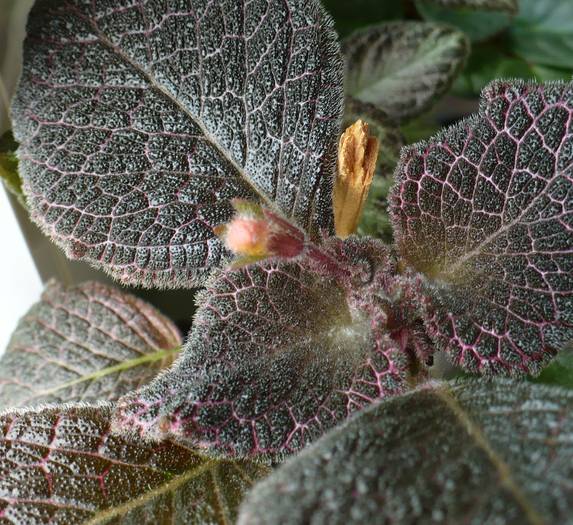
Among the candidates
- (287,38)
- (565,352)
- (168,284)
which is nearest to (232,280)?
(168,284)

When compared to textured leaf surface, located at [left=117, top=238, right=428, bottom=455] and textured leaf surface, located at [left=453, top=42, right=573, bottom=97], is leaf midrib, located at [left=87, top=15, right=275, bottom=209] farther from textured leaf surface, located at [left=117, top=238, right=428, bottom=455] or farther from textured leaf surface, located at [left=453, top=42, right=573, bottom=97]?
textured leaf surface, located at [left=453, top=42, right=573, bottom=97]

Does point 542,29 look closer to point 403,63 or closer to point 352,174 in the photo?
point 403,63

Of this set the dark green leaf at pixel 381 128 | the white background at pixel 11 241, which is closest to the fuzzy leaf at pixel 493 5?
the dark green leaf at pixel 381 128

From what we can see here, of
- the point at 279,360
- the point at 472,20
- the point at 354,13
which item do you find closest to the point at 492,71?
the point at 472,20

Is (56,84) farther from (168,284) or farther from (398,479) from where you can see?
(398,479)

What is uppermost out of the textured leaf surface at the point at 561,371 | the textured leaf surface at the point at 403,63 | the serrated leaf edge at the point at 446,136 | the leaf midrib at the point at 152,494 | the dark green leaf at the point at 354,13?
the dark green leaf at the point at 354,13

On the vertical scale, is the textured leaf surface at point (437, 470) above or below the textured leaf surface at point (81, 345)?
below

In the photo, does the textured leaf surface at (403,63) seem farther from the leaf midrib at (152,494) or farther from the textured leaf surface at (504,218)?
the leaf midrib at (152,494)

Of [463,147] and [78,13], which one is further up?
[78,13]
